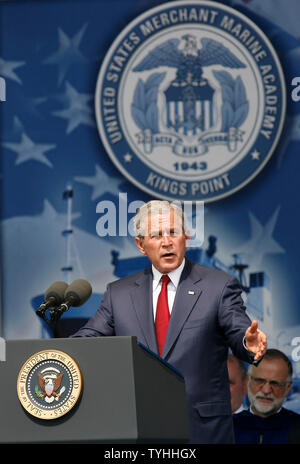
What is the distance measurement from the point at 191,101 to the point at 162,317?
2.56 m

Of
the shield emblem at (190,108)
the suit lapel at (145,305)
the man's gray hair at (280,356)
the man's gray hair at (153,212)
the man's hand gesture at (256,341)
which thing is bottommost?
the man's gray hair at (280,356)

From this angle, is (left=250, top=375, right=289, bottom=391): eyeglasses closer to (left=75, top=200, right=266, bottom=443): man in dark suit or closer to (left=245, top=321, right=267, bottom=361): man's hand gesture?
(left=75, top=200, right=266, bottom=443): man in dark suit

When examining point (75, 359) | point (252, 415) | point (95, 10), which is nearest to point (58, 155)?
point (95, 10)

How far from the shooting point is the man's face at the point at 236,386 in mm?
5340

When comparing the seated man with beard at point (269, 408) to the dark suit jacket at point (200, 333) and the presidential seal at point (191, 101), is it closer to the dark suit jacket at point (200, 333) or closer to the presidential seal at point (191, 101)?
the presidential seal at point (191, 101)

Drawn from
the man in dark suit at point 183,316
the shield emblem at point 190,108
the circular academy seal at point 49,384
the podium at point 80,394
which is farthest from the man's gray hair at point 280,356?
the circular academy seal at point 49,384

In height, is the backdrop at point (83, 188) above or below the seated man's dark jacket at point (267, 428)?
above

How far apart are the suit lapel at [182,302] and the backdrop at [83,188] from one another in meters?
1.92

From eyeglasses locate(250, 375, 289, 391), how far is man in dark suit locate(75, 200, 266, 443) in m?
2.02

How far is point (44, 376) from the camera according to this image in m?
2.54

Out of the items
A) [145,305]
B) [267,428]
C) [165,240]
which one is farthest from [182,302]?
[267,428]

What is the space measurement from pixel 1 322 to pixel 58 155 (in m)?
1.30

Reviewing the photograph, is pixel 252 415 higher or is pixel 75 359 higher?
pixel 75 359
